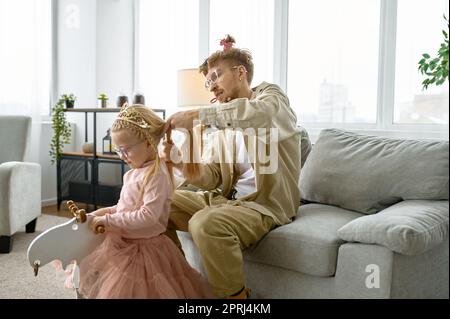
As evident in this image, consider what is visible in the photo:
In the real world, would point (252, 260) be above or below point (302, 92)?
below

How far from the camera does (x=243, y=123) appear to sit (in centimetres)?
166

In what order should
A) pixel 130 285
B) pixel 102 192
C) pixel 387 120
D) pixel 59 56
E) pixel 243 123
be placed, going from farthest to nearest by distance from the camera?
pixel 59 56 → pixel 102 192 → pixel 387 120 → pixel 243 123 → pixel 130 285

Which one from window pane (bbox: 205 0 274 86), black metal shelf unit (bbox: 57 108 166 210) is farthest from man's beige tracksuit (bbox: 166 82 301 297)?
black metal shelf unit (bbox: 57 108 166 210)

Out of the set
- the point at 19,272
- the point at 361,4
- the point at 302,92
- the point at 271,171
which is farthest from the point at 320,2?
the point at 19,272

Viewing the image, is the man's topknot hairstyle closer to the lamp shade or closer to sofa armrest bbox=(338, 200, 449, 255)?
sofa armrest bbox=(338, 200, 449, 255)

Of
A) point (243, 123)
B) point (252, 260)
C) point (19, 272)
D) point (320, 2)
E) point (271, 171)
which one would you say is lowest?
point (19, 272)

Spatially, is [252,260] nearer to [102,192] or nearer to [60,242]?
[60,242]

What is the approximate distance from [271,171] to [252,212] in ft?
0.61

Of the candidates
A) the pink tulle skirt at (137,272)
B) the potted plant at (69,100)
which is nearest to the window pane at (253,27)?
the potted plant at (69,100)

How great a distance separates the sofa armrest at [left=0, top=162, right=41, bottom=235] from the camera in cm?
289

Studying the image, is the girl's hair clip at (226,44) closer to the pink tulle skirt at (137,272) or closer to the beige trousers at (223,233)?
the beige trousers at (223,233)

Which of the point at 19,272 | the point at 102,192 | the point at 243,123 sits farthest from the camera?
the point at 102,192

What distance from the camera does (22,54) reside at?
4125mm

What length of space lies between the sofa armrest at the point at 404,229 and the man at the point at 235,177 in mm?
333
